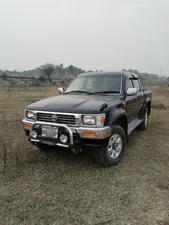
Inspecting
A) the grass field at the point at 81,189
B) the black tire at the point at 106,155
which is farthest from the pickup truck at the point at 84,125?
the grass field at the point at 81,189

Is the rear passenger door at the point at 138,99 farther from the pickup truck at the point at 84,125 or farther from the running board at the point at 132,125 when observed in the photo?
the pickup truck at the point at 84,125

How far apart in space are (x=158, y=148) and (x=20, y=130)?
Answer: 12.8ft

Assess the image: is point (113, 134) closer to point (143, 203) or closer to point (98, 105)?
point (98, 105)

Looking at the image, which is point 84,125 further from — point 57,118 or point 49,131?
point 49,131

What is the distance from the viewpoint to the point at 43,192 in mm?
2834

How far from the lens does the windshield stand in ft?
13.9

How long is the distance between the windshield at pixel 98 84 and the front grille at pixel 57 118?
4.20 feet

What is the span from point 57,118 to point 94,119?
0.63 m

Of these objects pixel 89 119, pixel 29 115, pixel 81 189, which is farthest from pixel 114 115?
pixel 29 115

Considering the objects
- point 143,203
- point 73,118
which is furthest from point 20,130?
point 143,203

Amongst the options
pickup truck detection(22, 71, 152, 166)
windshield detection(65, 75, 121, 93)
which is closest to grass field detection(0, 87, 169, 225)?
pickup truck detection(22, 71, 152, 166)

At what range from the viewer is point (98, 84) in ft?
14.4

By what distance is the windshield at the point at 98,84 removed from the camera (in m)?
4.24

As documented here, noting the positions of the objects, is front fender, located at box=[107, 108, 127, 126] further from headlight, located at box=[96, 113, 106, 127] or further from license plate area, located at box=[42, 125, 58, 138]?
license plate area, located at box=[42, 125, 58, 138]
